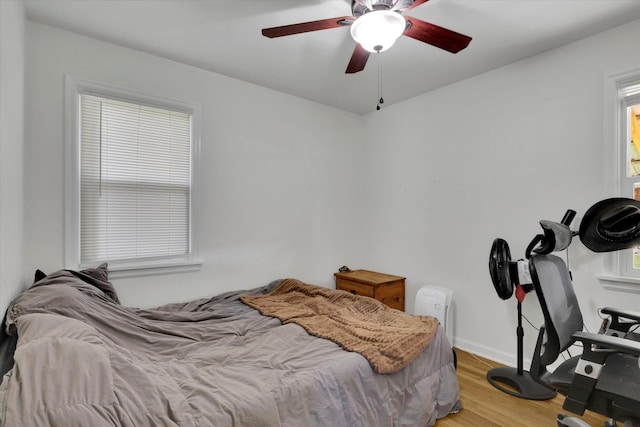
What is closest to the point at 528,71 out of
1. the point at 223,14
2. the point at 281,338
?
the point at 223,14

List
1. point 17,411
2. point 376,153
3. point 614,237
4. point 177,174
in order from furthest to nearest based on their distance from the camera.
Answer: point 376,153 → point 177,174 → point 614,237 → point 17,411

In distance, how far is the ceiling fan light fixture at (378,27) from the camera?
61.1 inches

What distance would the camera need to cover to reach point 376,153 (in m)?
3.88

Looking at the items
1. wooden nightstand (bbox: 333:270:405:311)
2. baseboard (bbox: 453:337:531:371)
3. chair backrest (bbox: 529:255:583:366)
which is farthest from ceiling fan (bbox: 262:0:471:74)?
baseboard (bbox: 453:337:531:371)

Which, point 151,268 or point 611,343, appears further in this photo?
point 151,268

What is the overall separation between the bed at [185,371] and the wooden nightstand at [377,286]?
832 millimetres

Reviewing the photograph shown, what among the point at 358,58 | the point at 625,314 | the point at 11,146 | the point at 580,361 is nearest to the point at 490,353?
the point at 625,314

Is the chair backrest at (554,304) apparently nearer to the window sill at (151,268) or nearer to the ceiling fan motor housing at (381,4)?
the ceiling fan motor housing at (381,4)

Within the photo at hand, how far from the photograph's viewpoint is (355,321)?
7.21 ft

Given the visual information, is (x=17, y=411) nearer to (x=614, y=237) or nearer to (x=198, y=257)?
(x=198, y=257)

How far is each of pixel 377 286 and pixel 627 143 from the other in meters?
2.17

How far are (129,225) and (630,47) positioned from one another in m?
3.74

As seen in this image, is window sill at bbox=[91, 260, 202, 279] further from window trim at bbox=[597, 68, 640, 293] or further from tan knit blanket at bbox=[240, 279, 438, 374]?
window trim at bbox=[597, 68, 640, 293]

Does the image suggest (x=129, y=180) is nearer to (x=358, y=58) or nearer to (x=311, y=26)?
(x=311, y=26)
